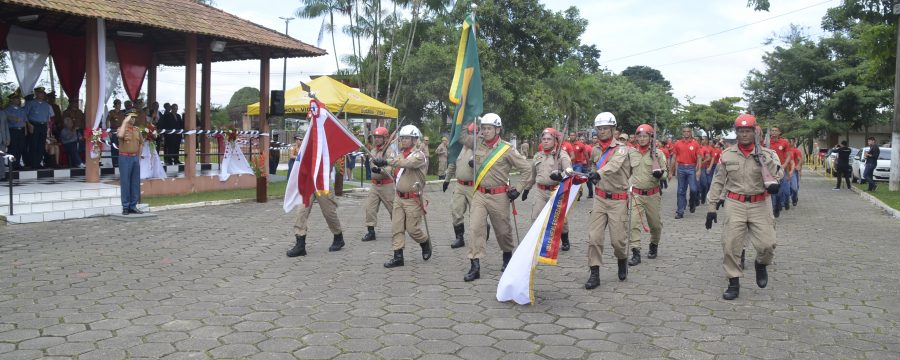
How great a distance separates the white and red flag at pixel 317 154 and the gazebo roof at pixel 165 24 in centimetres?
680

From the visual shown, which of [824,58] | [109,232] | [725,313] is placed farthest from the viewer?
[824,58]

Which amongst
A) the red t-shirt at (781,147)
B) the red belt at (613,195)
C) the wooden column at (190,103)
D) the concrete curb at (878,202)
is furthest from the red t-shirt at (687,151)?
the wooden column at (190,103)

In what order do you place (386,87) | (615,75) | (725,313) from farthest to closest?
(615,75), (386,87), (725,313)

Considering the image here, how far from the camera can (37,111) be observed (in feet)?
50.4

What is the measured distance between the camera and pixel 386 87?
33719 mm

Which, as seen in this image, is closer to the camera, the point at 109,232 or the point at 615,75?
the point at 109,232

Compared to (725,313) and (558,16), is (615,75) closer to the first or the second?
(558,16)

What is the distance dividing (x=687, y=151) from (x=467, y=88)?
761 cm

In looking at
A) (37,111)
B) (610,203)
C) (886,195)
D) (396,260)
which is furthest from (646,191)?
(886,195)

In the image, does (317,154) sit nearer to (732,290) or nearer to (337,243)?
(337,243)

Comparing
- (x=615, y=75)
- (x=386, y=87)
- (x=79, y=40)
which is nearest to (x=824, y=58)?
(x=386, y=87)

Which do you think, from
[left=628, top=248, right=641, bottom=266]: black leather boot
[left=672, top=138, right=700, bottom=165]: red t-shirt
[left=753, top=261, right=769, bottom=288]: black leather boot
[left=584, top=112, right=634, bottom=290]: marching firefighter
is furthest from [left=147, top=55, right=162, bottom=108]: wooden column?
A: [left=753, top=261, right=769, bottom=288]: black leather boot

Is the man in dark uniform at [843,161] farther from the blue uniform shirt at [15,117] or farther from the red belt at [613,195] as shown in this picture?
the blue uniform shirt at [15,117]

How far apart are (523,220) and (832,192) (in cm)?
1317
